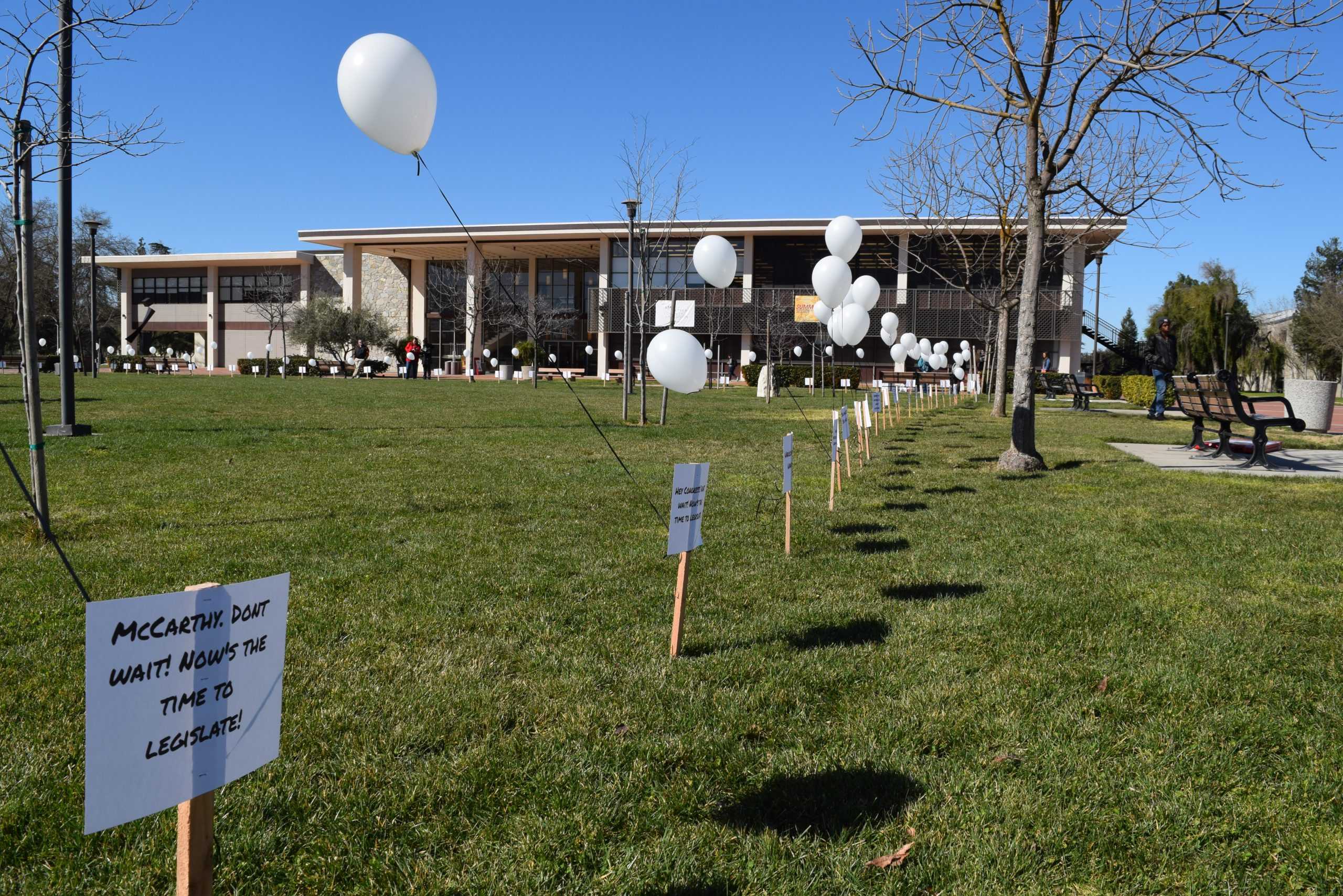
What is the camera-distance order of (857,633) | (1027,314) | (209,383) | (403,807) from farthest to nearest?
(209,383), (1027,314), (857,633), (403,807)

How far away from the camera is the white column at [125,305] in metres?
76.4

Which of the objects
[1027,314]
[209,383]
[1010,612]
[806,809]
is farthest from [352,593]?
[209,383]

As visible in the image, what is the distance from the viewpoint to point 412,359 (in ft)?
171

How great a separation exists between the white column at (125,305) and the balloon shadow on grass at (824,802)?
86508 mm

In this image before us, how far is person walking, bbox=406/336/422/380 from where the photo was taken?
168ft

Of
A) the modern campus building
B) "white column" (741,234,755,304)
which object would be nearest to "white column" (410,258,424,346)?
the modern campus building

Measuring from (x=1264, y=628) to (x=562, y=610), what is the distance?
3.74 metres

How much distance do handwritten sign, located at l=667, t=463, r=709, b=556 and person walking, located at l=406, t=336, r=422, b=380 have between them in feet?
155

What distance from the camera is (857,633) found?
4801mm

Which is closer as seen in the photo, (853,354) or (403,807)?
(403,807)

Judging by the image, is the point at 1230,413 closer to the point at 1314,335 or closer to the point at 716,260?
the point at 716,260

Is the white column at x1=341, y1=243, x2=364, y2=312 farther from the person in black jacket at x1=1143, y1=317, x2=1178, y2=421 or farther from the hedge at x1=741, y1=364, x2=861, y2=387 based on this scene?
the person in black jacket at x1=1143, y1=317, x2=1178, y2=421

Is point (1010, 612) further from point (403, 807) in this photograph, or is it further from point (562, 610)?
point (403, 807)

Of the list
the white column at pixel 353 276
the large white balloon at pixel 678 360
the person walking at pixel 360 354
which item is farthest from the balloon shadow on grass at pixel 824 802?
the white column at pixel 353 276
